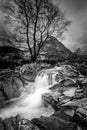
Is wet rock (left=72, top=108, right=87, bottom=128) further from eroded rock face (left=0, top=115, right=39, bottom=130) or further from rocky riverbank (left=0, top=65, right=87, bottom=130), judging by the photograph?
eroded rock face (left=0, top=115, right=39, bottom=130)

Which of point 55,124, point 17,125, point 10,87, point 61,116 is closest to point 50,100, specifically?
point 61,116

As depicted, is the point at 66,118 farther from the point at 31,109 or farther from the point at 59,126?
the point at 31,109

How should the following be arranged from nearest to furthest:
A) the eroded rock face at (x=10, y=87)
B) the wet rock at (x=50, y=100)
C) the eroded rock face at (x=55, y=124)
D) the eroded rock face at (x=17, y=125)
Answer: the eroded rock face at (x=55, y=124) < the eroded rock face at (x=17, y=125) < the wet rock at (x=50, y=100) < the eroded rock face at (x=10, y=87)

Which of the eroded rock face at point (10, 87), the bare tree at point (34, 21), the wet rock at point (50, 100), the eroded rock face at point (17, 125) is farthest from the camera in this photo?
the bare tree at point (34, 21)

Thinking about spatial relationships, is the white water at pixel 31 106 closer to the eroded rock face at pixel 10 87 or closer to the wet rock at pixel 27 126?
the eroded rock face at pixel 10 87

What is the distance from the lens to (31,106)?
4883 mm

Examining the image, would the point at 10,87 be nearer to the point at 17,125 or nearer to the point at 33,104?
the point at 33,104

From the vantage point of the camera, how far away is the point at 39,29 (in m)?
10.3

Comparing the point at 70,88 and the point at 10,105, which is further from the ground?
the point at 70,88

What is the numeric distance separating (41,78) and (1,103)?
116 inches

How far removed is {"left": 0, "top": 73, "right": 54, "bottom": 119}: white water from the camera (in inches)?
164

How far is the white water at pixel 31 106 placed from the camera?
4.16 metres

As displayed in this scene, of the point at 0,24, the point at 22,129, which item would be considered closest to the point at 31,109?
the point at 22,129

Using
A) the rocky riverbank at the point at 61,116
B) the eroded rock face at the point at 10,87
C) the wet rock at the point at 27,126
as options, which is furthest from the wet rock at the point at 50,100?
the eroded rock face at the point at 10,87
